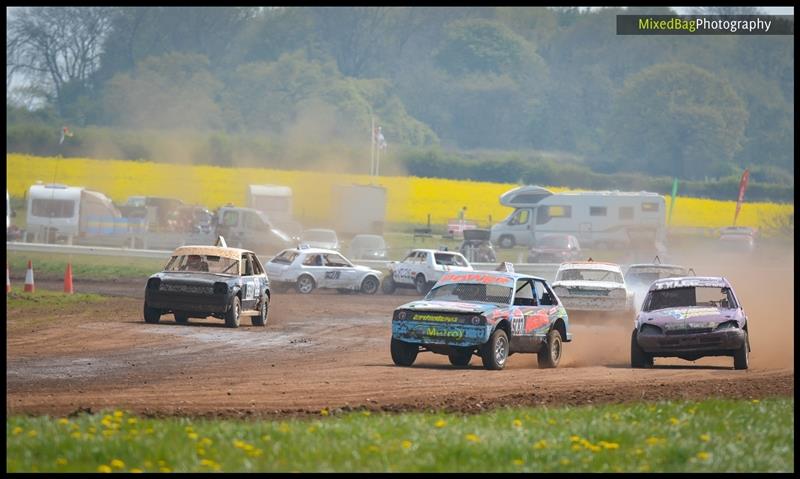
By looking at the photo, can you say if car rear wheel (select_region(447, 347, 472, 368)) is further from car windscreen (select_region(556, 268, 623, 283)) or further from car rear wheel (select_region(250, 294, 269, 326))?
car windscreen (select_region(556, 268, 623, 283))

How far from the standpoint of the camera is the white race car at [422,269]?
124ft

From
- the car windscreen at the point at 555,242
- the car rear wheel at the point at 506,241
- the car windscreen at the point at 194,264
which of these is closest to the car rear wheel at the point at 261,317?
the car windscreen at the point at 194,264

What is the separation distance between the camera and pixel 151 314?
2344cm

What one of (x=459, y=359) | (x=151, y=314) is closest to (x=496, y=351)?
(x=459, y=359)

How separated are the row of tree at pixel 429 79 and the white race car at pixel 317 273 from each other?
50.4 m

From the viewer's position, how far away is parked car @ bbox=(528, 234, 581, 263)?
164 feet

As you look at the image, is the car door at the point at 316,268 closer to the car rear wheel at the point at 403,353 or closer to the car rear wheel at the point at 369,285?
the car rear wheel at the point at 369,285

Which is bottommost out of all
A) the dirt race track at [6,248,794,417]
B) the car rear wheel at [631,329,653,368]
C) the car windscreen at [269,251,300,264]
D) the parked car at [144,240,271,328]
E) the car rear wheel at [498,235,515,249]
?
the dirt race track at [6,248,794,417]

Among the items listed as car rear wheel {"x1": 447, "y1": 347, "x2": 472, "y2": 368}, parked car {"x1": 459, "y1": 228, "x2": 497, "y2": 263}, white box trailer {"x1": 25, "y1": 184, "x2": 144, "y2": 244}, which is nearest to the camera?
car rear wheel {"x1": 447, "y1": 347, "x2": 472, "y2": 368}

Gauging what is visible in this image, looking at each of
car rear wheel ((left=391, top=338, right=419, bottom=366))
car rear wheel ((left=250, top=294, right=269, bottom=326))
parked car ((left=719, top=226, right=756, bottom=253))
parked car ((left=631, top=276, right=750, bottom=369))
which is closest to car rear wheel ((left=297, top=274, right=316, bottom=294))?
car rear wheel ((left=250, top=294, right=269, bottom=326))

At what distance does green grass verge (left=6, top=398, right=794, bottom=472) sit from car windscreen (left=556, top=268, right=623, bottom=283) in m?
16.3

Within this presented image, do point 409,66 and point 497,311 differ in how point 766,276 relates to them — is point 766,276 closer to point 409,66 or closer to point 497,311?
point 497,311

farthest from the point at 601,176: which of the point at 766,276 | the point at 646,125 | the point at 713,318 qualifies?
the point at 713,318

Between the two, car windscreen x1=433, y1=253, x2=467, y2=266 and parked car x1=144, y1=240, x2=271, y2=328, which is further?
car windscreen x1=433, y1=253, x2=467, y2=266
